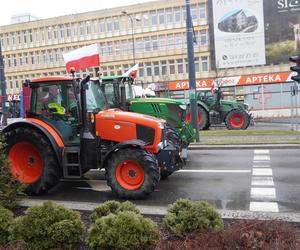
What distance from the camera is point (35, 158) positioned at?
9297 millimetres

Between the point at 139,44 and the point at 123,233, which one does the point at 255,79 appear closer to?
the point at 139,44

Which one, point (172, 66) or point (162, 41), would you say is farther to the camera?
point (162, 41)

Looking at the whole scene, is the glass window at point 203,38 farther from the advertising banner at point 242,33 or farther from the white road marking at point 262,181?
the white road marking at point 262,181

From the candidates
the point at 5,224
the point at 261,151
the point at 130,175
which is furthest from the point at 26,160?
the point at 261,151

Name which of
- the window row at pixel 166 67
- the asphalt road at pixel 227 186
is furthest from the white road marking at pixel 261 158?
the window row at pixel 166 67

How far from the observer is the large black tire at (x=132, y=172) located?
822cm

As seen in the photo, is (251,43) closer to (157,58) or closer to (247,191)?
(157,58)

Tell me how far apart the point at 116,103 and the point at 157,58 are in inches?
2185

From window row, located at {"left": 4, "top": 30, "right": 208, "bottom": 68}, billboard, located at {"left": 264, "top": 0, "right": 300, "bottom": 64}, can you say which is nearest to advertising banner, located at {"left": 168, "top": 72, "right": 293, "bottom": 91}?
billboard, located at {"left": 264, "top": 0, "right": 300, "bottom": 64}

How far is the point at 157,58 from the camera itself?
6669 cm

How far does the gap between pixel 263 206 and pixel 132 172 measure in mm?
2394

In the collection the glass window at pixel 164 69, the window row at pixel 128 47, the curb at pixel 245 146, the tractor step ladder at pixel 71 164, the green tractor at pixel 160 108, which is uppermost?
the window row at pixel 128 47

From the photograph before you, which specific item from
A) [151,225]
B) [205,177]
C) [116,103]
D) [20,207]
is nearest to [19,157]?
[20,207]

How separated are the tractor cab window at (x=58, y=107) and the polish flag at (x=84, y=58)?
504 cm
